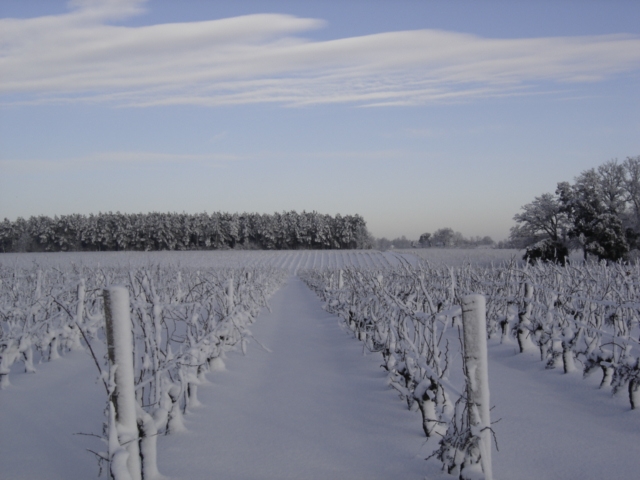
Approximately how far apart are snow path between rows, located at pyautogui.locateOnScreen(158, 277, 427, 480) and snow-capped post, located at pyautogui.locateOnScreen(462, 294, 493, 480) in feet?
2.38

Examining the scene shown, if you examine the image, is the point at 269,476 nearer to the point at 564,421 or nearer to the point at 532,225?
the point at 564,421

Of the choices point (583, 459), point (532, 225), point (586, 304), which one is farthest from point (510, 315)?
point (532, 225)

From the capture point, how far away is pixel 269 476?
347cm

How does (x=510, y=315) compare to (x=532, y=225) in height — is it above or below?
below

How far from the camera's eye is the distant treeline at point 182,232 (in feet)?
217

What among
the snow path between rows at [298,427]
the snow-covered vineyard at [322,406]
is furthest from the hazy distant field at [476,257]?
the snow path between rows at [298,427]

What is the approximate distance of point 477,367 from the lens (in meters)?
2.99

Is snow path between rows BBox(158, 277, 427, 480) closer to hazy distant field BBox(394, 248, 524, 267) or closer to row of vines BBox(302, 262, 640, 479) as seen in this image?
row of vines BBox(302, 262, 640, 479)

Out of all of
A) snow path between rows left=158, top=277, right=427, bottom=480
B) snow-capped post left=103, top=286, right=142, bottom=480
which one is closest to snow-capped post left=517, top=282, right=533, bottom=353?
snow path between rows left=158, top=277, right=427, bottom=480

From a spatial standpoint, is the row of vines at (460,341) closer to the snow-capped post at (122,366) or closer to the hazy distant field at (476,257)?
the snow-capped post at (122,366)

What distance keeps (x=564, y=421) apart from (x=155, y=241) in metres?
68.0

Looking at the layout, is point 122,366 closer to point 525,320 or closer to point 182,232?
point 525,320

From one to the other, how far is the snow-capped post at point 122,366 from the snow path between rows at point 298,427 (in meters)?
0.66

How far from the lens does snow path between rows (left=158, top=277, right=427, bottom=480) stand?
3.61 meters
